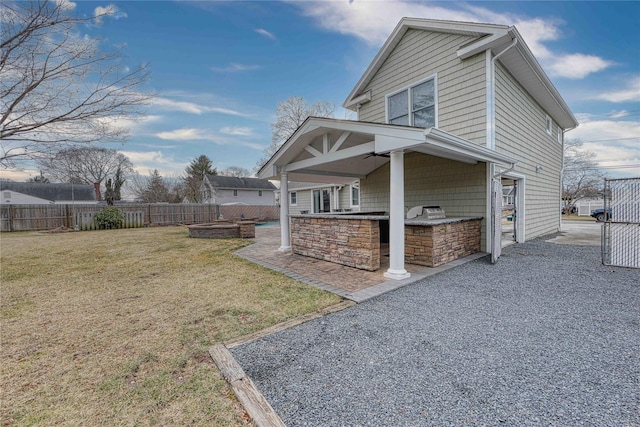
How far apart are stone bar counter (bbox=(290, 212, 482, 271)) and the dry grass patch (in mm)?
1477

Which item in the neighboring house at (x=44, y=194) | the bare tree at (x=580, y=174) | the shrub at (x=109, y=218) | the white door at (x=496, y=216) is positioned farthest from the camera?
the neighboring house at (x=44, y=194)

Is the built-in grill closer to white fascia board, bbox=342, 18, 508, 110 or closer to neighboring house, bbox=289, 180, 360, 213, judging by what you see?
white fascia board, bbox=342, 18, 508, 110

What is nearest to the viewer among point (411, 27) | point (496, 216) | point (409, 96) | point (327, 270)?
point (327, 270)

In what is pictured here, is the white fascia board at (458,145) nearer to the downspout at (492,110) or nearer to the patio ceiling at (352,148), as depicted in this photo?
the patio ceiling at (352,148)

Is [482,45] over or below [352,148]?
over

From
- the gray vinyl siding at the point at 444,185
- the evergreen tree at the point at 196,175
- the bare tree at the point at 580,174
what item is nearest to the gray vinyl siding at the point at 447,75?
the gray vinyl siding at the point at 444,185

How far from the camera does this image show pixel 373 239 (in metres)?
5.33

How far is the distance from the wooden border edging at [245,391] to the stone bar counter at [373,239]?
3.45 metres

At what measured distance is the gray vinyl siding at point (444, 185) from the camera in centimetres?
713

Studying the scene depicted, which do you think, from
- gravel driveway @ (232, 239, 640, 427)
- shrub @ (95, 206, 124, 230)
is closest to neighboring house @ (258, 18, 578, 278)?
gravel driveway @ (232, 239, 640, 427)

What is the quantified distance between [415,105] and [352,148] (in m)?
4.20

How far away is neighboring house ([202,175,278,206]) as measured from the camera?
1119 inches

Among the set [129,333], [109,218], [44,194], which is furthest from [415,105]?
[44,194]

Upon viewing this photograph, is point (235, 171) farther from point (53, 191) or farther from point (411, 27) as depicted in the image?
point (411, 27)
